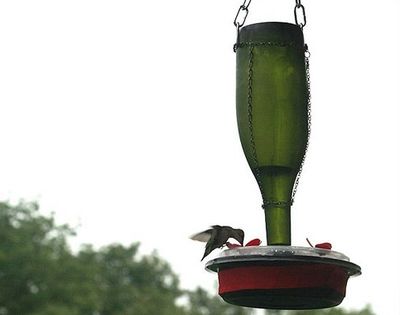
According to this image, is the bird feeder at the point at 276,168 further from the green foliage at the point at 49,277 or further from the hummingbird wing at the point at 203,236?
the green foliage at the point at 49,277

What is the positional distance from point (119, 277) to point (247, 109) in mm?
41959

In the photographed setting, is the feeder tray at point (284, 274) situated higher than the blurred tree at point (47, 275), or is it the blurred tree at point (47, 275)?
the blurred tree at point (47, 275)

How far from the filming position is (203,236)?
124 inches

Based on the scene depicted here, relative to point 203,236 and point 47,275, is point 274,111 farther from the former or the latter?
point 47,275

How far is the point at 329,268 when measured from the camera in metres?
3.07

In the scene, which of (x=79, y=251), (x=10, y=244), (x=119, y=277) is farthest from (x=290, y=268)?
(x=119, y=277)

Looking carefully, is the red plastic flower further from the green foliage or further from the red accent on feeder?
the green foliage

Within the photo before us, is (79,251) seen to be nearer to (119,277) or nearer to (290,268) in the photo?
(119,277)

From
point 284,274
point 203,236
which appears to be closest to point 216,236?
point 203,236

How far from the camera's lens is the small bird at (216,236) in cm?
313

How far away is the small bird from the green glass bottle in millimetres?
89

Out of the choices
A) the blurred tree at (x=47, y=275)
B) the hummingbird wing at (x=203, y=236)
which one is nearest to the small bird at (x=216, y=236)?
the hummingbird wing at (x=203, y=236)

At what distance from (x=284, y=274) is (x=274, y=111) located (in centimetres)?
41

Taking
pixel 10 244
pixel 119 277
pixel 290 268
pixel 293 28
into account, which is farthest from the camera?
pixel 119 277
